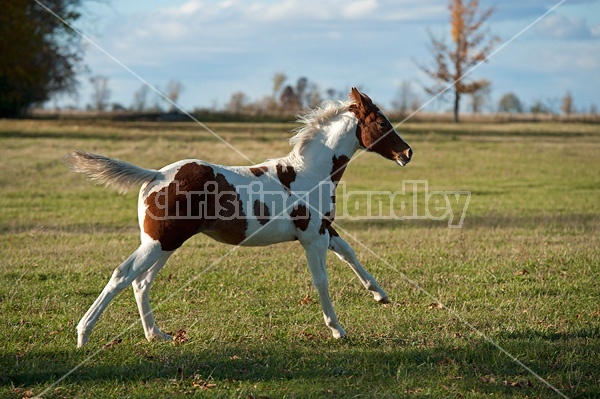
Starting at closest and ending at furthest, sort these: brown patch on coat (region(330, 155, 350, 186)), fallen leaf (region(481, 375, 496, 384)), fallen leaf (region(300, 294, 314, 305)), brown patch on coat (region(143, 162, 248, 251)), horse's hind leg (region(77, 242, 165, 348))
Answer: fallen leaf (region(481, 375, 496, 384)) → horse's hind leg (region(77, 242, 165, 348)) → brown patch on coat (region(143, 162, 248, 251)) → brown patch on coat (region(330, 155, 350, 186)) → fallen leaf (region(300, 294, 314, 305))

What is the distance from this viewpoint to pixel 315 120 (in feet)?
27.8

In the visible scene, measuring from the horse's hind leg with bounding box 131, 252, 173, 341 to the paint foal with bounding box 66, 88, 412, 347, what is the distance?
0.01 m

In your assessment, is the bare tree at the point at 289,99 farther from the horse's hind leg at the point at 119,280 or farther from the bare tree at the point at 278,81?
the horse's hind leg at the point at 119,280

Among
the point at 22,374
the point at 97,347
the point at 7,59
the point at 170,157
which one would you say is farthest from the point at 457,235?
the point at 7,59

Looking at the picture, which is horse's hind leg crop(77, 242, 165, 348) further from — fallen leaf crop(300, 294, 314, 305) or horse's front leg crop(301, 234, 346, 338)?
fallen leaf crop(300, 294, 314, 305)

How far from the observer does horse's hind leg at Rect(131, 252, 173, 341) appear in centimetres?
767

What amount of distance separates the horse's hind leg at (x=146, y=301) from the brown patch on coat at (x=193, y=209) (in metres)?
0.48

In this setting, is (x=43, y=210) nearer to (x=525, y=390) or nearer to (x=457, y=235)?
(x=457, y=235)

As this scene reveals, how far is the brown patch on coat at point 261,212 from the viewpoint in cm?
777

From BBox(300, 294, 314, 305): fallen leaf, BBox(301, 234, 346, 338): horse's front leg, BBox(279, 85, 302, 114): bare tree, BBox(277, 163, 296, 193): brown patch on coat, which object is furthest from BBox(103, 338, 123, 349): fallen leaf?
BBox(279, 85, 302, 114): bare tree

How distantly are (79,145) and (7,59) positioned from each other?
15.9ft

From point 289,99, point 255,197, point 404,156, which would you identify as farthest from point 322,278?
point 289,99

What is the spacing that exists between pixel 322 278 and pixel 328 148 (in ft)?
5.11

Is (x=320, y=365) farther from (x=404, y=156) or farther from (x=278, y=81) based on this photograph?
(x=278, y=81)
